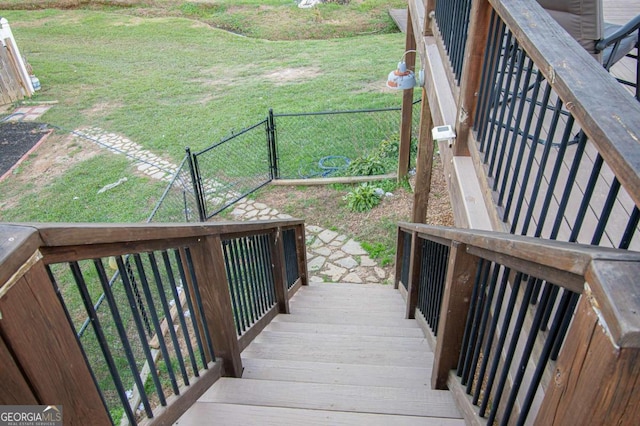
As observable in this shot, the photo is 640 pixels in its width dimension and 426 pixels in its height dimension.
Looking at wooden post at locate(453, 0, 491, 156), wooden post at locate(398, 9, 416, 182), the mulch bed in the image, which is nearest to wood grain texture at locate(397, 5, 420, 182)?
wooden post at locate(398, 9, 416, 182)

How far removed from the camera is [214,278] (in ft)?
6.77

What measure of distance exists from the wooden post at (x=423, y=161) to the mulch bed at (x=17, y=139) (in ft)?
25.4

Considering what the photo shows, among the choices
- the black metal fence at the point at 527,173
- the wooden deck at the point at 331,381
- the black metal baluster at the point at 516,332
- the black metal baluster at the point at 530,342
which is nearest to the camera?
the black metal baluster at the point at 530,342

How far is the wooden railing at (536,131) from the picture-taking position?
1118 mm

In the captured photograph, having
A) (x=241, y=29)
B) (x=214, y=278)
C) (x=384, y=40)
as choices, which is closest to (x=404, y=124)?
(x=214, y=278)

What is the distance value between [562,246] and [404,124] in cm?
654

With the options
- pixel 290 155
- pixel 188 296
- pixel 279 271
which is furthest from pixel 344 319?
pixel 290 155

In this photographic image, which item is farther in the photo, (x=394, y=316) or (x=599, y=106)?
(x=394, y=316)

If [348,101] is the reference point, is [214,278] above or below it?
above

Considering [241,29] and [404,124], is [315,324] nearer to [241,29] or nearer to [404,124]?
[404,124]

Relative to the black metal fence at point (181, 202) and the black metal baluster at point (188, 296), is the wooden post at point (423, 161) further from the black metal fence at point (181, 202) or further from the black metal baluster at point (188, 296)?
the black metal baluster at point (188, 296)

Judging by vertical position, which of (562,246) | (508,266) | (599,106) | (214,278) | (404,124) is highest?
(599,106)

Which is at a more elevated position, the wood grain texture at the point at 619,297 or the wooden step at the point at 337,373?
the wood grain texture at the point at 619,297

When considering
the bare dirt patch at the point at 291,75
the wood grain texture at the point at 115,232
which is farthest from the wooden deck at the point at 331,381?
the bare dirt patch at the point at 291,75
